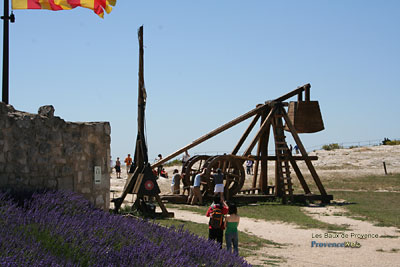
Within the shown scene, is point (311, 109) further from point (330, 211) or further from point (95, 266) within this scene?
point (95, 266)

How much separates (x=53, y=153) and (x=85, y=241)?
12.0ft

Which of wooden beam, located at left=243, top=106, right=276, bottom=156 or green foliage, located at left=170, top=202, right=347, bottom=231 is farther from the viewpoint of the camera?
wooden beam, located at left=243, top=106, right=276, bottom=156

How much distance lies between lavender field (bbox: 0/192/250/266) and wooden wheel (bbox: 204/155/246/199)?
10396 millimetres

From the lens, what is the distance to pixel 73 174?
8961 mm

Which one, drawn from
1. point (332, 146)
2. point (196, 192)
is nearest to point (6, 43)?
point (196, 192)

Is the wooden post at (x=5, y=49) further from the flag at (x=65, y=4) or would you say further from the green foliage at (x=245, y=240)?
the green foliage at (x=245, y=240)

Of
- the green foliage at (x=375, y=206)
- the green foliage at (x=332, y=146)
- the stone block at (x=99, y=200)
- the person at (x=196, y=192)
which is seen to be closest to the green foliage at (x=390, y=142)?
the green foliage at (x=332, y=146)

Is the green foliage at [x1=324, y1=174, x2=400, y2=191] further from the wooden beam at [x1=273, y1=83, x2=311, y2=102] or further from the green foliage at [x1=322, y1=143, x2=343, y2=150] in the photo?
the green foliage at [x1=322, y1=143, x2=343, y2=150]

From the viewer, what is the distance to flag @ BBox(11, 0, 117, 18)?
10.6m

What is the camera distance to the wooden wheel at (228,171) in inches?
697

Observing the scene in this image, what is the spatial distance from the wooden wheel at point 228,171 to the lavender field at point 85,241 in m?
10.4

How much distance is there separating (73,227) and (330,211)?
1214 centimetres

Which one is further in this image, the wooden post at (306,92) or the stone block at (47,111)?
the wooden post at (306,92)

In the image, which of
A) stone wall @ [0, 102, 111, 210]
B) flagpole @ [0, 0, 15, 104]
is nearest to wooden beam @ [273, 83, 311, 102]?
stone wall @ [0, 102, 111, 210]
